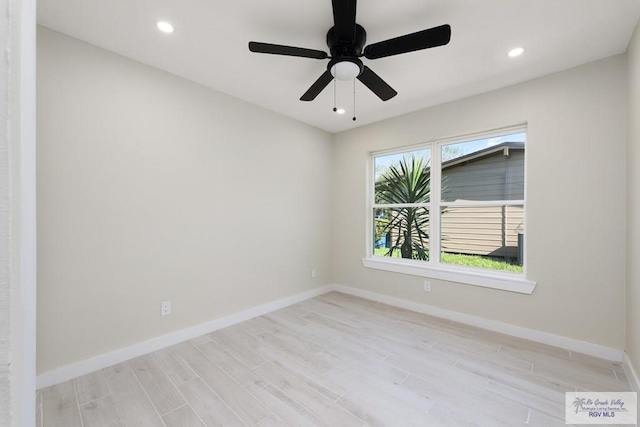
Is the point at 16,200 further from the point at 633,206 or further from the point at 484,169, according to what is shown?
the point at 484,169

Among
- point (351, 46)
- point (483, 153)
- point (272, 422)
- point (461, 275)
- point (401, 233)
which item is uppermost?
point (351, 46)

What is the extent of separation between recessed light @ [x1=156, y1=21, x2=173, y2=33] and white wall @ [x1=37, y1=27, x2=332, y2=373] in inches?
23.5

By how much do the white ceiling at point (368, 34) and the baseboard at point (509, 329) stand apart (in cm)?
248

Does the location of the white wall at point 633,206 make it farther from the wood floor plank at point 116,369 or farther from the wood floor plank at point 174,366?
the wood floor plank at point 116,369

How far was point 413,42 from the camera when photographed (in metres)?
1.71

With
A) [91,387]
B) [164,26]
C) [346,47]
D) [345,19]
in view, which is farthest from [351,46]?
[91,387]

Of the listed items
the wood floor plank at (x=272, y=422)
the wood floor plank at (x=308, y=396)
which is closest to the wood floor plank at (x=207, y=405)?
the wood floor plank at (x=272, y=422)

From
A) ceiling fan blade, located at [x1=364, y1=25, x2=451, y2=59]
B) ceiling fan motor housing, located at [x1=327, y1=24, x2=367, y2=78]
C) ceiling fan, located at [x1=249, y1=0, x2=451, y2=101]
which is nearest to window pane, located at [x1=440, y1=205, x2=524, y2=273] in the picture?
ceiling fan, located at [x1=249, y1=0, x2=451, y2=101]

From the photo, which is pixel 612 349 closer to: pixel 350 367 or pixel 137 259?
pixel 350 367

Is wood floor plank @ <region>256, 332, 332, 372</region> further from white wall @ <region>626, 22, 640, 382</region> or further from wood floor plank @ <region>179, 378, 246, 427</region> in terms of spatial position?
white wall @ <region>626, 22, 640, 382</region>

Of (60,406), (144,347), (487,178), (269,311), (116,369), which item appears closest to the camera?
(60,406)

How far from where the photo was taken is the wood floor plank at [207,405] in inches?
66.5

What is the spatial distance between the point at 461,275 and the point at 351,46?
2649 millimetres

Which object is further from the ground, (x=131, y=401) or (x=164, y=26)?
(x=164, y=26)
